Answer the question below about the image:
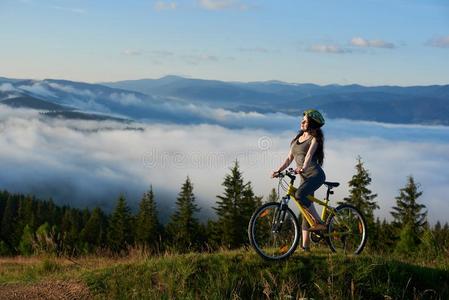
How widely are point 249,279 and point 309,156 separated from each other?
236 centimetres

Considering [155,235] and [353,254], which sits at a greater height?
[353,254]

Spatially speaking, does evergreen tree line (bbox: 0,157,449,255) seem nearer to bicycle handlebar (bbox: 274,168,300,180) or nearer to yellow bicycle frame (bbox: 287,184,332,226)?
yellow bicycle frame (bbox: 287,184,332,226)

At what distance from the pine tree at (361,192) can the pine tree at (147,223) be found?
24.2m

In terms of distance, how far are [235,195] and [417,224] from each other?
14.4 metres

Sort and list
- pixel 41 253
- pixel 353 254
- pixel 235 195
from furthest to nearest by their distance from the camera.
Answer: pixel 235 195
pixel 41 253
pixel 353 254

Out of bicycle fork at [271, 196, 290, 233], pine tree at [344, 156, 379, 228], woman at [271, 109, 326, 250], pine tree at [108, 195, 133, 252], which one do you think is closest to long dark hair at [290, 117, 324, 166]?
woman at [271, 109, 326, 250]

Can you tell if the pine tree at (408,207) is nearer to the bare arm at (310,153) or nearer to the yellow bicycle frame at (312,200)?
the yellow bicycle frame at (312,200)

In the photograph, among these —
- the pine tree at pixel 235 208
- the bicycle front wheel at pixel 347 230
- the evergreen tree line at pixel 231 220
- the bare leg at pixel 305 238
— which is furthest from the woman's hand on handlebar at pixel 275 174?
the pine tree at pixel 235 208

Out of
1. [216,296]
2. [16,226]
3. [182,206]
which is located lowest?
[16,226]

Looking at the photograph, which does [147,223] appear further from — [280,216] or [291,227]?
[280,216]

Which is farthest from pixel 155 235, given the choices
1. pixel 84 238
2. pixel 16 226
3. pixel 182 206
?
pixel 16 226

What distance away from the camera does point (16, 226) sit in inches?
3622

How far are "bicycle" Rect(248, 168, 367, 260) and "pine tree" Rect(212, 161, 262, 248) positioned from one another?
34140 millimetres

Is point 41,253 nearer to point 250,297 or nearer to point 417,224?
point 250,297
